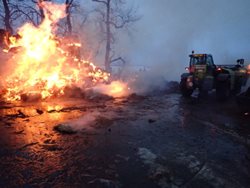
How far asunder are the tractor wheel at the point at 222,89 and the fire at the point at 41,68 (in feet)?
27.0

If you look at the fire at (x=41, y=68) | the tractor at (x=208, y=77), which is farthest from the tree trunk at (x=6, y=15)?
the tractor at (x=208, y=77)

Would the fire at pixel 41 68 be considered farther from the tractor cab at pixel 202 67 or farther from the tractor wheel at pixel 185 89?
the tractor cab at pixel 202 67

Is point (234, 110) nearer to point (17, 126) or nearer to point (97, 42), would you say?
point (17, 126)

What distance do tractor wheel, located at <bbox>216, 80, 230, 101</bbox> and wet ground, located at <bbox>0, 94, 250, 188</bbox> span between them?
3.08 metres

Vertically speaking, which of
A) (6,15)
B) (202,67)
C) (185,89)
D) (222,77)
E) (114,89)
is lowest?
(114,89)

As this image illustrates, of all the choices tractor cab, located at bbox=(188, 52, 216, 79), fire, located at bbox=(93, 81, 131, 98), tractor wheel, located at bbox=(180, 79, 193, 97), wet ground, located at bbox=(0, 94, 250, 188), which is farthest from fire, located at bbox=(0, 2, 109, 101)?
tractor cab, located at bbox=(188, 52, 216, 79)

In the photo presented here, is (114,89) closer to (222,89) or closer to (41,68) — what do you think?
A: (41,68)

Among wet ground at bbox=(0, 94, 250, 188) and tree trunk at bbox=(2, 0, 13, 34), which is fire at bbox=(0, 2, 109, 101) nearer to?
wet ground at bbox=(0, 94, 250, 188)

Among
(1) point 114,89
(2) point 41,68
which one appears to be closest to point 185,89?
(1) point 114,89

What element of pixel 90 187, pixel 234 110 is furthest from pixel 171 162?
pixel 234 110

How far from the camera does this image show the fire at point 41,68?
14.9 m

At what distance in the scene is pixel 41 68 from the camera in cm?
1622

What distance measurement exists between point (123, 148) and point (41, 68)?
11.1m

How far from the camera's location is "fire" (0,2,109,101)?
14.9m
